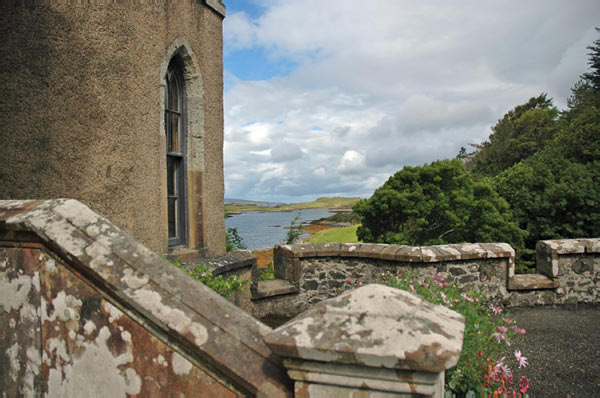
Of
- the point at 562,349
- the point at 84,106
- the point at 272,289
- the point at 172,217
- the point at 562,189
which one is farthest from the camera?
the point at 562,189

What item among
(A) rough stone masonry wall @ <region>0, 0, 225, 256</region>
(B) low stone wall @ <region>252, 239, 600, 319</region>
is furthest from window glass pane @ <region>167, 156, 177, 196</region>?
(B) low stone wall @ <region>252, 239, 600, 319</region>

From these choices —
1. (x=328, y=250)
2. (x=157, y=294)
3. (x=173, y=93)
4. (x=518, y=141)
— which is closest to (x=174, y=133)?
(x=173, y=93)

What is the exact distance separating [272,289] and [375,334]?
17.1ft

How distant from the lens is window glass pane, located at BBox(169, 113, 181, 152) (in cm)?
560

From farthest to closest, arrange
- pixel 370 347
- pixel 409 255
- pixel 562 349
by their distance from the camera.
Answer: pixel 409 255, pixel 562 349, pixel 370 347

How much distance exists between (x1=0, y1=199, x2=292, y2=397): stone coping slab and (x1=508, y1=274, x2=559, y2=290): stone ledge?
6155 millimetres

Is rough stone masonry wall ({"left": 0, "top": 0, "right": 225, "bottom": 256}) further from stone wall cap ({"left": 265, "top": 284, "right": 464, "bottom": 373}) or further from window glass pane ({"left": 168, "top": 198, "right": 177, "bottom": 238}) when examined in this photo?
stone wall cap ({"left": 265, "top": 284, "right": 464, "bottom": 373})

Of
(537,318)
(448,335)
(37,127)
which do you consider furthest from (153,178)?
(537,318)

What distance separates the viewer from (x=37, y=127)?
4223 millimetres

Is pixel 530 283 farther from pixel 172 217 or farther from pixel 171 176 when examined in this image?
pixel 171 176

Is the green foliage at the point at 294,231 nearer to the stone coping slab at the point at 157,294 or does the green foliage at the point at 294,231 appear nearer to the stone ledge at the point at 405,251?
the stone ledge at the point at 405,251

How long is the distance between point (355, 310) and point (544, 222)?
14353 mm

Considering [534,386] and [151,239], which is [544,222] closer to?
[534,386]

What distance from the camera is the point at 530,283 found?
6.54m
